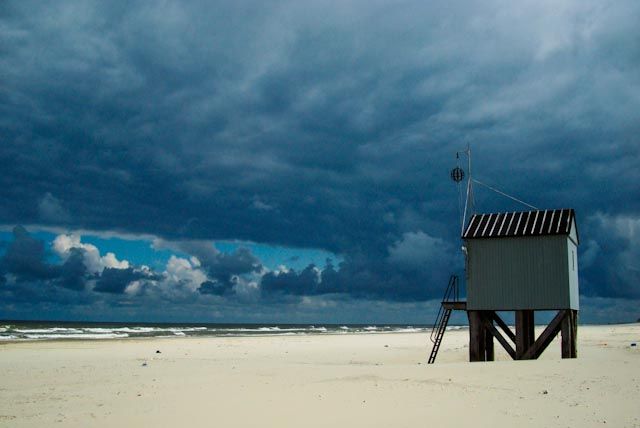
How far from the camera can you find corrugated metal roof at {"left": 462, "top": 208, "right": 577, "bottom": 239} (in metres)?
24.2

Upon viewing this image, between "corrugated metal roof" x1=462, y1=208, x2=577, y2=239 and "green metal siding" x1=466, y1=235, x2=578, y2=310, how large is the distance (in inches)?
9.4

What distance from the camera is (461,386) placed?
15.1 metres

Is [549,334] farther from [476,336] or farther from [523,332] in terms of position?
[476,336]

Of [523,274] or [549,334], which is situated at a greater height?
[523,274]

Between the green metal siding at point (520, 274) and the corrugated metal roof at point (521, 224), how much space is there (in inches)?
9.4

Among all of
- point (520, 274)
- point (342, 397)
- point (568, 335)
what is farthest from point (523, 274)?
point (342, 397)

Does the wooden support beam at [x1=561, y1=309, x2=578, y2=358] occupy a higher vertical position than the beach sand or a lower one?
higher

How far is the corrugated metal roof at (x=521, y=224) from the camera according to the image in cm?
2425

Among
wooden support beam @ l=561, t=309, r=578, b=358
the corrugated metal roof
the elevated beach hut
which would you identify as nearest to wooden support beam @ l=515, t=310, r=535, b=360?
the elevated beach hut

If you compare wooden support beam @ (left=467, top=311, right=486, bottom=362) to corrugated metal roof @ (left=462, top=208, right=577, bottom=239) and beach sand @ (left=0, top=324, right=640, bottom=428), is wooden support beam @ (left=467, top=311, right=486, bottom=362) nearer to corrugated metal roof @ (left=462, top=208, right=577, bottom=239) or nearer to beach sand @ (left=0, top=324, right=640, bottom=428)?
corrugated metal roof @ (left=462, top=208, right=577, bottom=239)

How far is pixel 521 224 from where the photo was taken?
2508 cm

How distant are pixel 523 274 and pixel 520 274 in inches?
4.7

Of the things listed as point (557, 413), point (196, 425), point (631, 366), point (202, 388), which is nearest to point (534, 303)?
point (631, 366)

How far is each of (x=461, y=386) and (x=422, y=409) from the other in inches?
123
